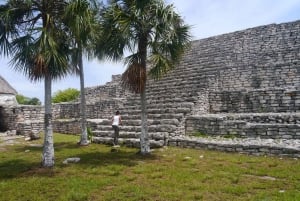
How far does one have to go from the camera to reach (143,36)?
32.3 feet

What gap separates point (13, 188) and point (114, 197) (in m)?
2.40

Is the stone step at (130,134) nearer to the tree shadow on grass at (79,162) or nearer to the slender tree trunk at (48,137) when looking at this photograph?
the tree shadow on grass at (79,162)

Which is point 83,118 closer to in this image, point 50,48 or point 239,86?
point 50,48

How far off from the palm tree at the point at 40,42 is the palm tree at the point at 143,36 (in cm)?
152

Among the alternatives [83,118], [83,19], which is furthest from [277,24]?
[83,19]

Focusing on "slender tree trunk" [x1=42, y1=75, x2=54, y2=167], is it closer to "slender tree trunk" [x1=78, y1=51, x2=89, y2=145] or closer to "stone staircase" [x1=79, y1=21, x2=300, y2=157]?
"stone staircase" [x1=79, y1=21, x2=300, y2=157]

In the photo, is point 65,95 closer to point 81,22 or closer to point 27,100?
point 27,100

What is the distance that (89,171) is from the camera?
26.6 feet

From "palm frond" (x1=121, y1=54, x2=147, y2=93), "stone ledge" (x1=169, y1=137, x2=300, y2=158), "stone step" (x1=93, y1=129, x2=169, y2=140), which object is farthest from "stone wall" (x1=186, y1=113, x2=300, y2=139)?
"palm frond" (x1=121, y1=54, x2=147, y2=93)

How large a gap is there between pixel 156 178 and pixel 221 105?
7.78m

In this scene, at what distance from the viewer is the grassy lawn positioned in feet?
19.9

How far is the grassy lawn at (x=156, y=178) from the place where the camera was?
607 centimetres

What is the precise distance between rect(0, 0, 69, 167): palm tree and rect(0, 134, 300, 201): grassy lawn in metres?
1.15

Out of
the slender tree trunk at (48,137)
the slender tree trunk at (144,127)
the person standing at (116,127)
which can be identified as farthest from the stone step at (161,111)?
the slender tree trunk at (48,137)
